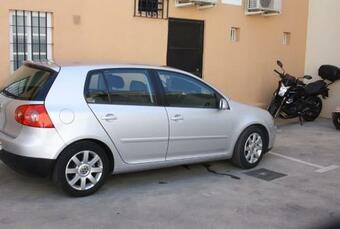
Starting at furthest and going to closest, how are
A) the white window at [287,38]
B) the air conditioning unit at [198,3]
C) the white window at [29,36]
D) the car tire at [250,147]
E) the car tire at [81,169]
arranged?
1. the white window at [287,38]
2. the air conditioning unit at [198,3]
3. the white window at [29,36]
4. the car tire at [250,147]
5. the car tire at [81,169]

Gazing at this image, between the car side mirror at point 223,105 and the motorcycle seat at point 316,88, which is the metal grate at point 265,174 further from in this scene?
the motorcycle seat at point 316,88

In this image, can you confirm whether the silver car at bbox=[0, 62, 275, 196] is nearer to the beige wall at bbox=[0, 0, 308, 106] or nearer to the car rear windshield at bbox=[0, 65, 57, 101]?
the car rear windshield at bbox=[0, 65, 57, 101]

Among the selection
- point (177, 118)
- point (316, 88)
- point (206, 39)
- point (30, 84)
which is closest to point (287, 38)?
point (316, 88)

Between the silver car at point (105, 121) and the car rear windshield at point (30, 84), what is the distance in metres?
0.01

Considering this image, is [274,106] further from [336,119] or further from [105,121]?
[105,121]

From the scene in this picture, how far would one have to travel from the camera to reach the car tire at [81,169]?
5113mm

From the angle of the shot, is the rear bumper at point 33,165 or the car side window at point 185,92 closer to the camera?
the rear bumper at point 33,165

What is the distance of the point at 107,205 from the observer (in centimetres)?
513

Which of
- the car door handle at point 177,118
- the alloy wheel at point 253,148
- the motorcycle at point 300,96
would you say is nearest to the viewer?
the car door handle at point 177,118

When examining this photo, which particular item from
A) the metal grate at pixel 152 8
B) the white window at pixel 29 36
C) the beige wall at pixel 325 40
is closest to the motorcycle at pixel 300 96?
the beige wall at pixel 325 40

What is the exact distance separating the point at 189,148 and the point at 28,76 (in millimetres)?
2078

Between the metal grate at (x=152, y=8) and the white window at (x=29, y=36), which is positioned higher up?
the metal grate at (x=152, y=8)

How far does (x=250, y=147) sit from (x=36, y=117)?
9.97 feet

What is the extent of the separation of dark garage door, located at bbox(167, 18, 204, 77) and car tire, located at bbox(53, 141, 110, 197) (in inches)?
190
